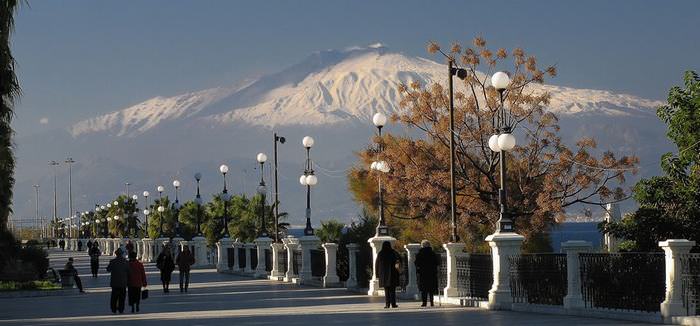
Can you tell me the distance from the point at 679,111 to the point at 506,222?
6.36m

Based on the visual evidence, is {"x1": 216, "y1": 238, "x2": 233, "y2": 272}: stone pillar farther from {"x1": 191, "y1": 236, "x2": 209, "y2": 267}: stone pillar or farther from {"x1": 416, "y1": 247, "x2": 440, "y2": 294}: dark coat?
{"x1": 416, "y1": 247, "x2": 440, "y2": 294}: dark coat

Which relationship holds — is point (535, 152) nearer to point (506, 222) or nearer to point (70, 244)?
point (506, 222)

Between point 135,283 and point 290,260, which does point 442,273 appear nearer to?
point 135,283

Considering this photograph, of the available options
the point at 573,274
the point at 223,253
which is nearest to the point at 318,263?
the point at 223,253

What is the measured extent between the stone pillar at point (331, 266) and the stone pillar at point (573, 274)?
56.8 ft

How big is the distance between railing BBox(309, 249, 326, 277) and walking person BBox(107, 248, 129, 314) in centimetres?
1363

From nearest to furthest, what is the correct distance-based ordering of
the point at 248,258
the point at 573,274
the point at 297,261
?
the point at 573,274 → the point at 297,261 → the point at 248,258

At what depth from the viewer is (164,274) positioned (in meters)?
43.1

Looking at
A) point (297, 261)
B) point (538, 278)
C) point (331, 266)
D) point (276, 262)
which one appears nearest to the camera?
point (538, 278)

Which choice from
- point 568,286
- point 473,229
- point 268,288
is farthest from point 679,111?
point 473,229

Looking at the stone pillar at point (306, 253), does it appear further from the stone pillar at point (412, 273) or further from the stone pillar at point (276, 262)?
the stone pillar at point (412, 273)

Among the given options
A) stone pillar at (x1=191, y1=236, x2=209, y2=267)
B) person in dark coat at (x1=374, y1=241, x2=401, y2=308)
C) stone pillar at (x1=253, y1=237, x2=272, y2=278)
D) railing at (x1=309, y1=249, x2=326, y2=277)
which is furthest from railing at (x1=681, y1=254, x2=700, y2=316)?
stone pillar at (x1=191, y1=236, x2=209, y2=267)

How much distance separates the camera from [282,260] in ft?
171

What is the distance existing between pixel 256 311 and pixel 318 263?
51.6ft
